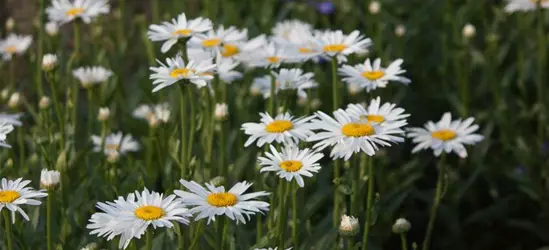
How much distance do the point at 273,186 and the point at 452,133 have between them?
559mm

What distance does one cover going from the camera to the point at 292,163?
6.50ft

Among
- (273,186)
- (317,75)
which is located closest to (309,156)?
(273,186)

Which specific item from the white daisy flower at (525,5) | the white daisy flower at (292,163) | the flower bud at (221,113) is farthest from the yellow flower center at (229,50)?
the white daisy flower at (525,5)

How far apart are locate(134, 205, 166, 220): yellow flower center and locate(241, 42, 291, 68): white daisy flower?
2.70 feet

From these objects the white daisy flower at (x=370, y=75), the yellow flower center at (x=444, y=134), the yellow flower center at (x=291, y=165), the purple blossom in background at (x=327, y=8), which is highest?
the purple blossom in background at (x=327, y=8)

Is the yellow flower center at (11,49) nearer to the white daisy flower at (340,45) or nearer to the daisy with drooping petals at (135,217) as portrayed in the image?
the white daisy flower at (340,45)

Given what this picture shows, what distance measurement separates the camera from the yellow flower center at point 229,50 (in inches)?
106

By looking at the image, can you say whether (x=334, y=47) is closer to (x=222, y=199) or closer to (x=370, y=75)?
(x=370, y=75)

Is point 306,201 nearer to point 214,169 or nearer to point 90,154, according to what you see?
point 214,169

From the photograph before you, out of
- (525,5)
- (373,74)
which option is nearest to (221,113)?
(373,74)

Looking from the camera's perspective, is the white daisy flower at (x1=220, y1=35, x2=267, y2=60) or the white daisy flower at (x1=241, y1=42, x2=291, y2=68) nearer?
the white daisy flower at (x1=241, y1=42, x2=291, y2=68)

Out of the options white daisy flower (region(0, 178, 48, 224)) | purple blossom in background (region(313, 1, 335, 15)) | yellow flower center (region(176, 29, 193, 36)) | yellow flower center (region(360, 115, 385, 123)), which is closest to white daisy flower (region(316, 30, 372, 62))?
yellow flower center (region(360, 115, 385, 123))

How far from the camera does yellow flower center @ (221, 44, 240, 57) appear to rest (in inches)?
106

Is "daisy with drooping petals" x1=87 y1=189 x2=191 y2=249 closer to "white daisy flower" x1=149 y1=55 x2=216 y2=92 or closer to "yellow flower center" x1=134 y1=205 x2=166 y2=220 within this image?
"yellow flower center" x1=134 y1=205 x2=166 y2=220
